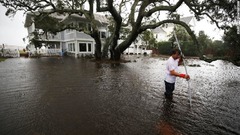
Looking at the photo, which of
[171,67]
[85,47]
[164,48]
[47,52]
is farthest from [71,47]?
[171,67]

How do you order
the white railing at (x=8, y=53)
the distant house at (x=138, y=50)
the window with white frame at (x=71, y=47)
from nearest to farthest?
the white railing at (x=8, y=53) → the window with white frame at (x=71, y=47) → the distant house at (x=138, y=50)

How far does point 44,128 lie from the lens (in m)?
3.38

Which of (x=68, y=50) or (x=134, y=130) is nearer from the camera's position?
(x=134, y=130)

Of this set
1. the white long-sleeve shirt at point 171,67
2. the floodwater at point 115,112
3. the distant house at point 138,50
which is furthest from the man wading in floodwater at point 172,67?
the distant house at point 138,50

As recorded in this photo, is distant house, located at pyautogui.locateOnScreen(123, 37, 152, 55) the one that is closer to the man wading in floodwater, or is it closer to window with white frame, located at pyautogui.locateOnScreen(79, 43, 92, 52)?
window with white frame, located at pyautogui.locateOnScreen(79, 43, 92, 52)

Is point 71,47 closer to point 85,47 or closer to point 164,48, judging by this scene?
point 85,47

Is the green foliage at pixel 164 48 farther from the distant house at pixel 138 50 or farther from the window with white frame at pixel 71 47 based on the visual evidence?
the window with white frame at pixel 71 47

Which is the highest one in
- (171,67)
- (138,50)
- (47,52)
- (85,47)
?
(85,47)

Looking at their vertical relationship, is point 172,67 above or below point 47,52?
below

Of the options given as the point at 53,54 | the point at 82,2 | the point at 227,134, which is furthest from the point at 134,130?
the point at 53,54

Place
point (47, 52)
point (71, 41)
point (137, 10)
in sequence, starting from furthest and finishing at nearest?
1. point (47, 52)
2. point (71, 41)
3. point (137, 10)

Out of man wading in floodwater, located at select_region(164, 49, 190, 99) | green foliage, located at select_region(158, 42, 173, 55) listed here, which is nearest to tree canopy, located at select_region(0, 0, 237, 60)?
man wading in floodwater, located at select_region(164, 49, 190, 99)

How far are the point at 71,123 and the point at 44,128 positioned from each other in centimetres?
54

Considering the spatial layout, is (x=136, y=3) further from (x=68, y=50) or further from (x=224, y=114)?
(x=68, y=50)
